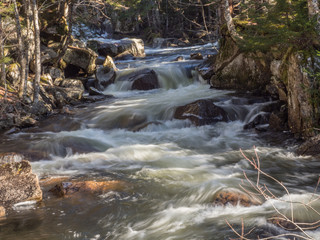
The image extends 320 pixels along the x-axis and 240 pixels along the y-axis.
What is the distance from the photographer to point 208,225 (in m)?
4.46

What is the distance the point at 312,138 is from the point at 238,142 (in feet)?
6.82

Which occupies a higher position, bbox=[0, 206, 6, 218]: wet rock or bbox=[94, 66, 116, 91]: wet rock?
bbox=[94, 66, 116, 91]: wet rock

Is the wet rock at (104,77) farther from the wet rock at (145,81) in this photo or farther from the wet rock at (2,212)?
the wet rock at (2,212)

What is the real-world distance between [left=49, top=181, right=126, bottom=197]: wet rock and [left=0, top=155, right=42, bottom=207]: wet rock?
342 millimetres

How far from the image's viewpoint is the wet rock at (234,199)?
4.84 m

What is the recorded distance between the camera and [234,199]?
490cm

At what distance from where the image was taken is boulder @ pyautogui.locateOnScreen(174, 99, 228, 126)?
1022 cm

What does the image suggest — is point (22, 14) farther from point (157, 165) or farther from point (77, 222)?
point (77, 222)

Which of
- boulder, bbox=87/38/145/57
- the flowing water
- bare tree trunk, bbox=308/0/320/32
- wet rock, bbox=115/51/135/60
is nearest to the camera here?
the flowing water

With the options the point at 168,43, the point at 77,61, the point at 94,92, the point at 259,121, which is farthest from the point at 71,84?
the point at 168,43

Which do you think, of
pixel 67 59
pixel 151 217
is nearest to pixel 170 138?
pixel 151 217

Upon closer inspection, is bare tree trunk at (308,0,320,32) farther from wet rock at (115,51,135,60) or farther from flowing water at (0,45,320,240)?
wet rock at (115,51,135,60)

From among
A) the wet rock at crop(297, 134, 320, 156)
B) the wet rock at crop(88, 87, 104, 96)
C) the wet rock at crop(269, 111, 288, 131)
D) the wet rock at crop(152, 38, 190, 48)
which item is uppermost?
the wet rock at crop(152, 38, 190, 48)

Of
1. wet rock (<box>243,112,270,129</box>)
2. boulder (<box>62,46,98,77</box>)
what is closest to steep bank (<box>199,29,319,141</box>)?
wet rock (<box>243,112,270,129</box>)
